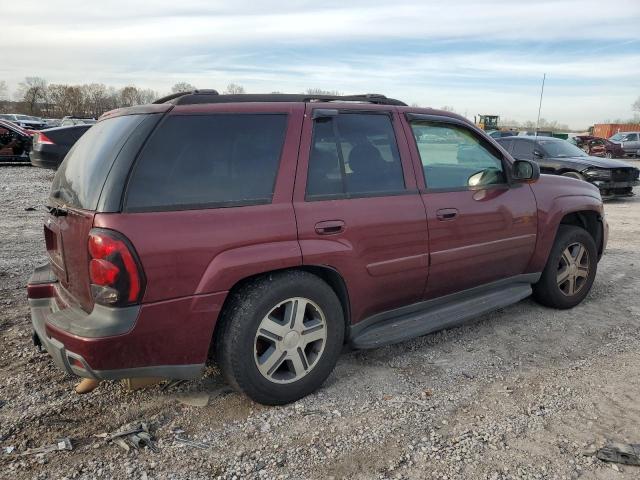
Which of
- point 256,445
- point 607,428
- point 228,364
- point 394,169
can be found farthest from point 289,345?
point 607,428

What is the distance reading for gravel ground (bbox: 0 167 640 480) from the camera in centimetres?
254

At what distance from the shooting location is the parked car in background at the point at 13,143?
50.3ft

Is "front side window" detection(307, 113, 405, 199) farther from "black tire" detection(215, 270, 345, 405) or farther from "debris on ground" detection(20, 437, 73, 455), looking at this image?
"debris on ground" detection(20, 437, 73, 455)

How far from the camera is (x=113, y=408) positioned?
9.88 feet

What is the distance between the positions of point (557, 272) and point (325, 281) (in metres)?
2.53

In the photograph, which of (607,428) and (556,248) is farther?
(556,248)

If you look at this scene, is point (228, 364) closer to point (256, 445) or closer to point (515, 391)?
point (256, 445)

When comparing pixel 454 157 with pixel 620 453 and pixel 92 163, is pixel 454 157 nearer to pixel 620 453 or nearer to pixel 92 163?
pixel 620 453

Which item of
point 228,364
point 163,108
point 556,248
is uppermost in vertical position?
point 163,108

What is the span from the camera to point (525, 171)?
13.6 feet

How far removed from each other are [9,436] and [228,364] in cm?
119

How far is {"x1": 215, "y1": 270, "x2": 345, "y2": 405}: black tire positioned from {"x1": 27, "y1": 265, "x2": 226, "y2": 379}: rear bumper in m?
0.11

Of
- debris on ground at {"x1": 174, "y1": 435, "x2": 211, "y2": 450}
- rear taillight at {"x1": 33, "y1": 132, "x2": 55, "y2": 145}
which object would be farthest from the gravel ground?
rear taillight at {"x1": 33, "y1": 132, "x2": 55, "y2": 145}

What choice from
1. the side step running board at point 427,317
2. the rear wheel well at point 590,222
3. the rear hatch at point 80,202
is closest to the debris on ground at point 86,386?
the rear hatch at point 80,202
